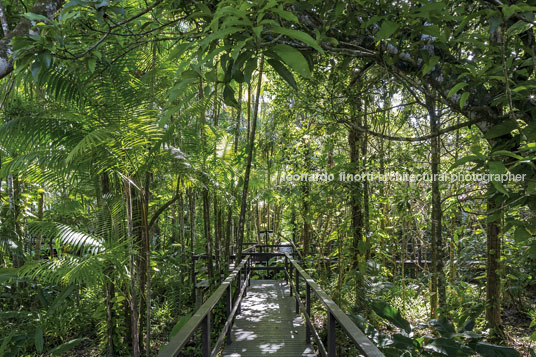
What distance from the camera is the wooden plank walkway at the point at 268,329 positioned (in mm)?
3399

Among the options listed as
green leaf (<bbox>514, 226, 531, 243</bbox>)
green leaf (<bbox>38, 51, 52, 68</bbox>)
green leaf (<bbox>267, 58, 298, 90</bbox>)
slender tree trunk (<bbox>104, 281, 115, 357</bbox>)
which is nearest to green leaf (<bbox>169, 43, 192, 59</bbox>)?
green leaf (<bbox>267, 58, 298, 90</bbox>)

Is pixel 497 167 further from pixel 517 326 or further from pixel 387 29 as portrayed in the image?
pixel 517 326

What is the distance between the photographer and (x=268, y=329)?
4051 millimetres

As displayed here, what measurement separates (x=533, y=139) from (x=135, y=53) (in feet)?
11.5

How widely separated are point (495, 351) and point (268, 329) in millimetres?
2703

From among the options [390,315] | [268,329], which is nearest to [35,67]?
[390,315]

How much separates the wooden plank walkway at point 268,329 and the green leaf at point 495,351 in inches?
71.1

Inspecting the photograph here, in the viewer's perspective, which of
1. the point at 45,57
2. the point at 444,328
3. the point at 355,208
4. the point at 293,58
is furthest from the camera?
the point at 355,208

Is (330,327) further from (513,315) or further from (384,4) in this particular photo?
(513,315)

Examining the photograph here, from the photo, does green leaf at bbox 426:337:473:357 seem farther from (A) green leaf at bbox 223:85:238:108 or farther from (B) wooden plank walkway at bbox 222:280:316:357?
(A) green leaf at bbox 223:85:238:108

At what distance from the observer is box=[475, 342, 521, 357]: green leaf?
1.79 meters

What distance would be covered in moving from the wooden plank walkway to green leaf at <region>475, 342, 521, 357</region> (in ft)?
5.92

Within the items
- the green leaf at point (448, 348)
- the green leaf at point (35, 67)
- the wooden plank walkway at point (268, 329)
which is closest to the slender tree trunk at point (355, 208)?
the wooden plank walkway at point (268, 329)

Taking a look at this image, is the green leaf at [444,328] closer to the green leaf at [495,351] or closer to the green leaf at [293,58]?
the green leaf at [495,351]
